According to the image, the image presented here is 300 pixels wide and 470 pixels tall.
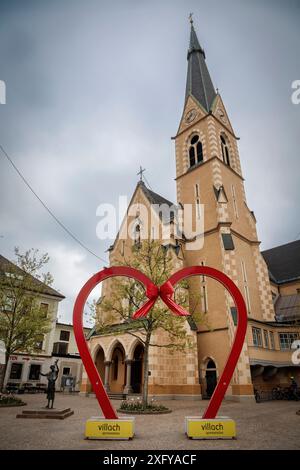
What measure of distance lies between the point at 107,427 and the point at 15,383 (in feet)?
95.1

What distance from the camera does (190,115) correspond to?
34656 mm

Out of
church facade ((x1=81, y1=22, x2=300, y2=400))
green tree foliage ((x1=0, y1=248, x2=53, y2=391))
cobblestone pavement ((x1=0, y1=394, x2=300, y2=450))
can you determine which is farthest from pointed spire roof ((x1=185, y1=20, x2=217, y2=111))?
cobblestone pavement ((x1=0, y1=394, x2=300, y2=450))

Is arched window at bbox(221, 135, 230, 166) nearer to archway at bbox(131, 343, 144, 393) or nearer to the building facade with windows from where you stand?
archway at bbox(131, 343, 144, 393)

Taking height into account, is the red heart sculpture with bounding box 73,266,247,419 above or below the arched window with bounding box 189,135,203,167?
below

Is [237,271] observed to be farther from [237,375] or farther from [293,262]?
[293,262]

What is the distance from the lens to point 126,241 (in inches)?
1171

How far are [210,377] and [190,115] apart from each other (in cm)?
2786

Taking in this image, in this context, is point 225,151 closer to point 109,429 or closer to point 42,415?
point 42,415

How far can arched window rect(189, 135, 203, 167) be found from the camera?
31.4 m

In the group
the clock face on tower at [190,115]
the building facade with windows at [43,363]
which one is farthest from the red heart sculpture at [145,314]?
the clock face on tower at [190,115]

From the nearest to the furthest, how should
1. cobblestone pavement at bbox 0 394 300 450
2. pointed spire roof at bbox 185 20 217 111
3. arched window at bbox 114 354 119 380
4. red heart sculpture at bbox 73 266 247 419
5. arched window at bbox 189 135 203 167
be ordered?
cobblestone pavement at bbox 0 394 300 450, red heart sculpture at bbox 73 266 247 419, arched window at bbox 114 354 119 380, arched window at bbox 189 135 203 167, pointed spire roof at bbox 185 20 217 111

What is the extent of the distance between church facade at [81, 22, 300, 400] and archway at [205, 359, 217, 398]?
0.07 m

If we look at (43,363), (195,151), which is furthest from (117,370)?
(195,151)
